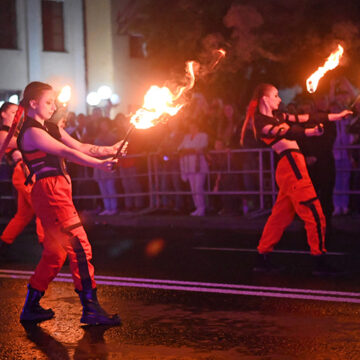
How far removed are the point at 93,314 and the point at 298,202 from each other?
115 inches

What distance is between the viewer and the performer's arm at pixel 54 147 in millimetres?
6867

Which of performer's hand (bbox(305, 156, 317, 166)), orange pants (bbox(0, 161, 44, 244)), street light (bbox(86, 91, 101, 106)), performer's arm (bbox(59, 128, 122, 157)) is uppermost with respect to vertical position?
street light (bbox(86, 91, 101, 106))

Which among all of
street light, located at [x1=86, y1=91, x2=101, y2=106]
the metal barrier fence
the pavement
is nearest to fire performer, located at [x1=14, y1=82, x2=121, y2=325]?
the pavement

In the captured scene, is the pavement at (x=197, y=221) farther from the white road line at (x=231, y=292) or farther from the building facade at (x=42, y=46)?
the building facade at (x=42, y=46)

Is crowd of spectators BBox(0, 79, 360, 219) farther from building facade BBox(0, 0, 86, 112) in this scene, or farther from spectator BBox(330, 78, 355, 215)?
building facade BBox(0, 0, 86, 112)

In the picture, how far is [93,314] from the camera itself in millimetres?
6836

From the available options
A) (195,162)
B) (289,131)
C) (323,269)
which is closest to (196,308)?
(323,269)

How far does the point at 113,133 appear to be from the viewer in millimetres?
16641

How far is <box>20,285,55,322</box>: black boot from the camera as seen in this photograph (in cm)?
710

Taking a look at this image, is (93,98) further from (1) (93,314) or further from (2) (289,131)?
(1) (93,314)

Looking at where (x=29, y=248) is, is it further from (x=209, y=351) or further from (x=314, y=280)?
(x=209, y=351)

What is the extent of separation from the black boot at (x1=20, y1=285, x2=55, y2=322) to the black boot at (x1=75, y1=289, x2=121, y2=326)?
1.35 ft

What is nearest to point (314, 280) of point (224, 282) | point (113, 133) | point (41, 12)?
point (224, 282)

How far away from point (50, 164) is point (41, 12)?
28955 millimetres
